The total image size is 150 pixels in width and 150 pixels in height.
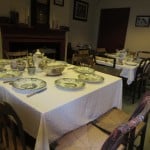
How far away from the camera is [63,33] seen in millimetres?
4789

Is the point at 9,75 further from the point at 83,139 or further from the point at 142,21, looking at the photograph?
the point at 142,21

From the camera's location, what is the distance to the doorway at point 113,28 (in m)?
5.41

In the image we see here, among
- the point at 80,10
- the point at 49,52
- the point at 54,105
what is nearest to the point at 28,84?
the point at 54,105

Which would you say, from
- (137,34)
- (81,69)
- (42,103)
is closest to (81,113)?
(42,103)

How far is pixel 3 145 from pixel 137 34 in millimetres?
4922

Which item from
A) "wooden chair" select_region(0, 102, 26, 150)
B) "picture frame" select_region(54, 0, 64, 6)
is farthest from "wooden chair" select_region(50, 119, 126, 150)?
"picture frame" select_region(54, 0, 64, 6)

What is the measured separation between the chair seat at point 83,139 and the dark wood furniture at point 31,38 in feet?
9.68

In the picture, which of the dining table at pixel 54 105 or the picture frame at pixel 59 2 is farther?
the picture frame at pixel 59 2

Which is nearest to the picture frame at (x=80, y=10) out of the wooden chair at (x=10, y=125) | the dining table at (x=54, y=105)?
the dining table at (x=54, y=105)

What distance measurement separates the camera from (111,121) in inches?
60.6

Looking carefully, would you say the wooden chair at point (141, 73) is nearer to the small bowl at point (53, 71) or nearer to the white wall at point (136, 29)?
the small bowl at point (53, 71)

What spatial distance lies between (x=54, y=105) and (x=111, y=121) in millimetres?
660

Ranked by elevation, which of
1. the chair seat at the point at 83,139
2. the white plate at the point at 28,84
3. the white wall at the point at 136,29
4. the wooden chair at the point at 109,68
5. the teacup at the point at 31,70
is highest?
the white wall at the point at 136,29

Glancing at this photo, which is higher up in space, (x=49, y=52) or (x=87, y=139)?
(x=49, y=52)
